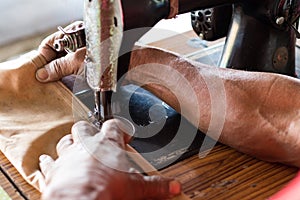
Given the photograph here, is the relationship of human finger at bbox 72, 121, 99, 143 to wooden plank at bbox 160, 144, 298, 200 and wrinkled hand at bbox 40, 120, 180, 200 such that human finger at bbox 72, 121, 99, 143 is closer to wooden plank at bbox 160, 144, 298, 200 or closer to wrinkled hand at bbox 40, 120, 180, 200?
wrinkled hand at bbox 40, 120, 180, 200

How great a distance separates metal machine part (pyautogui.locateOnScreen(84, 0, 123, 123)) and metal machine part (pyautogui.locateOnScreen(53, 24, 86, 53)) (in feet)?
0.35

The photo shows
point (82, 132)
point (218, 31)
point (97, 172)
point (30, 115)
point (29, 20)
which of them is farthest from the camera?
point (29, 20)

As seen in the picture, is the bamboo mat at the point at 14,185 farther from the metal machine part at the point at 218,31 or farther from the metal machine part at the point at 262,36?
the metal machine part at the point at 262,36

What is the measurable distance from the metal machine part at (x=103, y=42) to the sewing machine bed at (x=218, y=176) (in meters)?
0.14

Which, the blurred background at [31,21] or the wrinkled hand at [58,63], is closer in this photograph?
the wrinkled hand at [58,63]

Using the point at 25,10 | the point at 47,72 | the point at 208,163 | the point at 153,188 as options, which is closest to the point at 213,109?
the point at 208,163

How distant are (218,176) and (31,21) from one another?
117cm

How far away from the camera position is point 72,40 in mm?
1030

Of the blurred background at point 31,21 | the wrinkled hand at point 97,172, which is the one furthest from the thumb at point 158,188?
the blurred background at point 31,21

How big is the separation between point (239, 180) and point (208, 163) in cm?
6

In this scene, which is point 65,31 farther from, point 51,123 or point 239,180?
point 239,180

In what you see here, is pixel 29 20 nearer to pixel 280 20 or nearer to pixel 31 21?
pixel 31 21

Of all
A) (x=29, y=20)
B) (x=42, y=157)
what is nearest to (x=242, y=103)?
(x=42, y=157)

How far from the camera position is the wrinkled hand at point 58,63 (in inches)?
43.1
